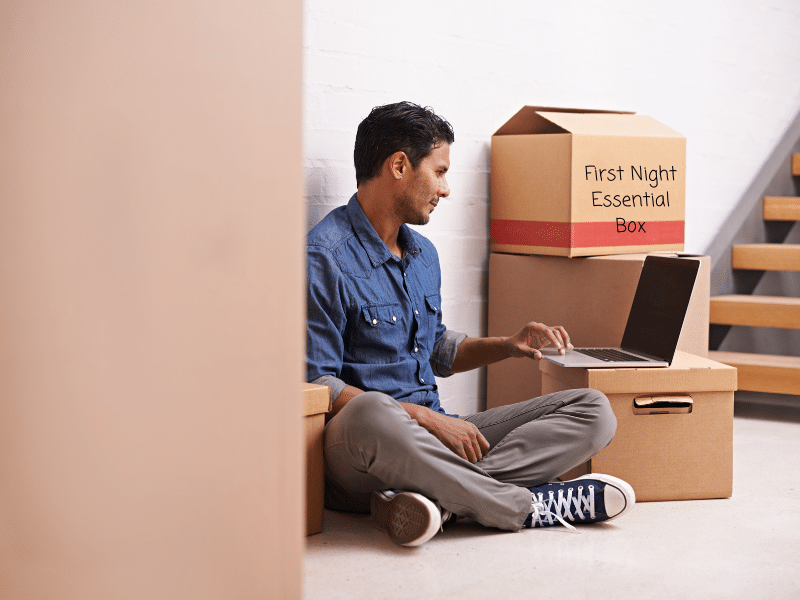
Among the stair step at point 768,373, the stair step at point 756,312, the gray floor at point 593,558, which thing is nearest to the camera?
the gray floor at point 593,558

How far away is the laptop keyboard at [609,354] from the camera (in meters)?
1.94

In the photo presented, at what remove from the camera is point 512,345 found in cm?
194

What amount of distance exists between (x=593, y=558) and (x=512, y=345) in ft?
1.81

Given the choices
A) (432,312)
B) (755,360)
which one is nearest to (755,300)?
(755,360)

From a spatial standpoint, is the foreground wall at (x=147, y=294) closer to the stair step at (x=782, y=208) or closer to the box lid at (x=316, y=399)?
the box lid at (x=316, y=399)

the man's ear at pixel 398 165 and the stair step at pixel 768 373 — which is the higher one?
the man's ear at pixel 398 165

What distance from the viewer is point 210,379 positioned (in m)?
0.61

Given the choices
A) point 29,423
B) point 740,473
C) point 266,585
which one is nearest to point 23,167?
point 29,423

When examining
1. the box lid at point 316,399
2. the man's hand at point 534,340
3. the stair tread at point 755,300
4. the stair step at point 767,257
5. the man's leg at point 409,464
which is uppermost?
the stair step at point 767,257

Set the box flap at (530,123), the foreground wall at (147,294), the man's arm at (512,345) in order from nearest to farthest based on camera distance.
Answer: the foreground wall at (147,294) → the man's arm at (512,345) → the box flap at (530,123)

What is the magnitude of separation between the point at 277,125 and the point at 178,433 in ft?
0.76

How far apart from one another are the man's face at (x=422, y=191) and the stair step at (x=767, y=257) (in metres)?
1.86

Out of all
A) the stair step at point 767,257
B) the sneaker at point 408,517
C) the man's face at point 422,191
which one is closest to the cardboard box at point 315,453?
the sneaker at point 408,517

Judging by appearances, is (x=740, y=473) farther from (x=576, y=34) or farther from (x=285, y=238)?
(x=285, y=238)
